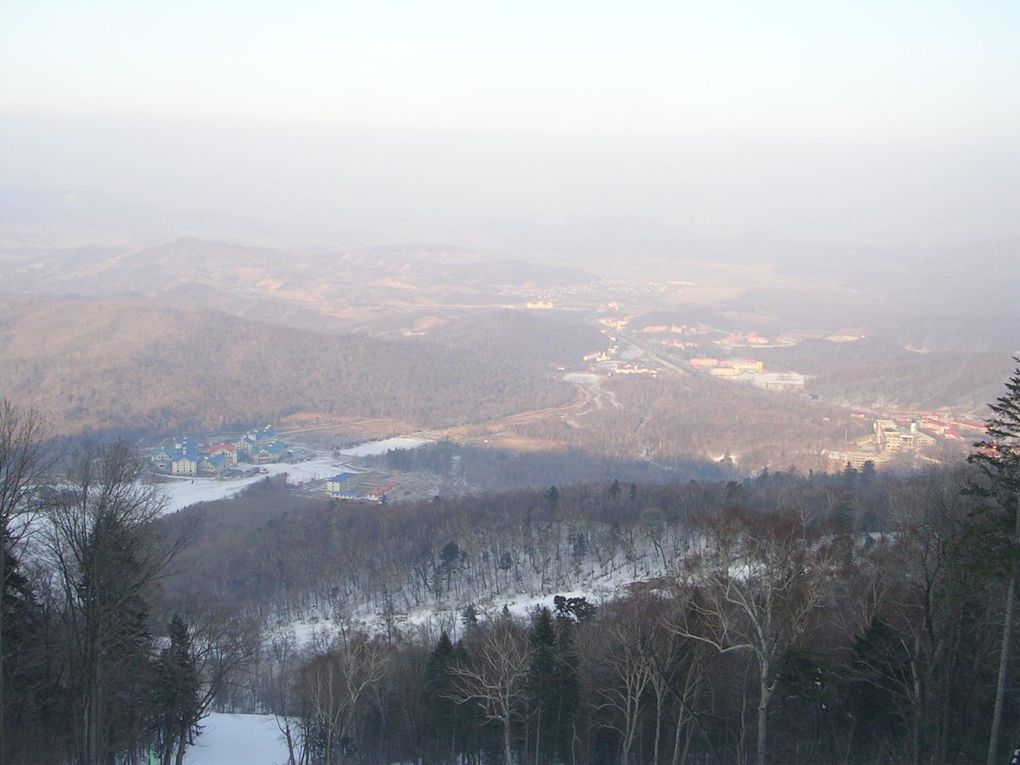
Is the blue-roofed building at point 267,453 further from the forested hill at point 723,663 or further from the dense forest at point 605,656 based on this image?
the dense forest at point 605,656

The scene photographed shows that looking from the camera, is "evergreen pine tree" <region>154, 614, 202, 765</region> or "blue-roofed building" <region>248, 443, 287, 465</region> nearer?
"evergreen pine tree" <region>154, 614, 202, 765</region>

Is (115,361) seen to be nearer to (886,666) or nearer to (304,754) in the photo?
(304,754)

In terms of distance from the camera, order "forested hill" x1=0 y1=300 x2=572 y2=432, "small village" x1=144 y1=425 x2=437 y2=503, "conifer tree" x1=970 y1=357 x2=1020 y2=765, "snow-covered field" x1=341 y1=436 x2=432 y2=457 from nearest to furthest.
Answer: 1. "conifer tree" x1=970 y1=357 x2=1020 y2=765
2. "small village" x1=144 y1=425 x2=437 y2=503
3. "snow-covered field" x1=341 y1=436 x2=432 y2=457
4. "forested hill" x1=0 y1=300 x2=572 y2=432

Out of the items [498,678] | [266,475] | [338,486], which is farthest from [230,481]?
[498,678]

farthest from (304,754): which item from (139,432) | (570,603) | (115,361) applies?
(115,361)

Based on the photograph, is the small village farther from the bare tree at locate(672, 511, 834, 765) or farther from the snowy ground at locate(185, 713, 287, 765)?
the bare tree at locate(672, 511, 834, 765)

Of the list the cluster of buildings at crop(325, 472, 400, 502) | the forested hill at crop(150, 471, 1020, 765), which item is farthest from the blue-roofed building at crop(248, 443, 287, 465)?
the forested hill at crop(150, 471, 1020, 765)
